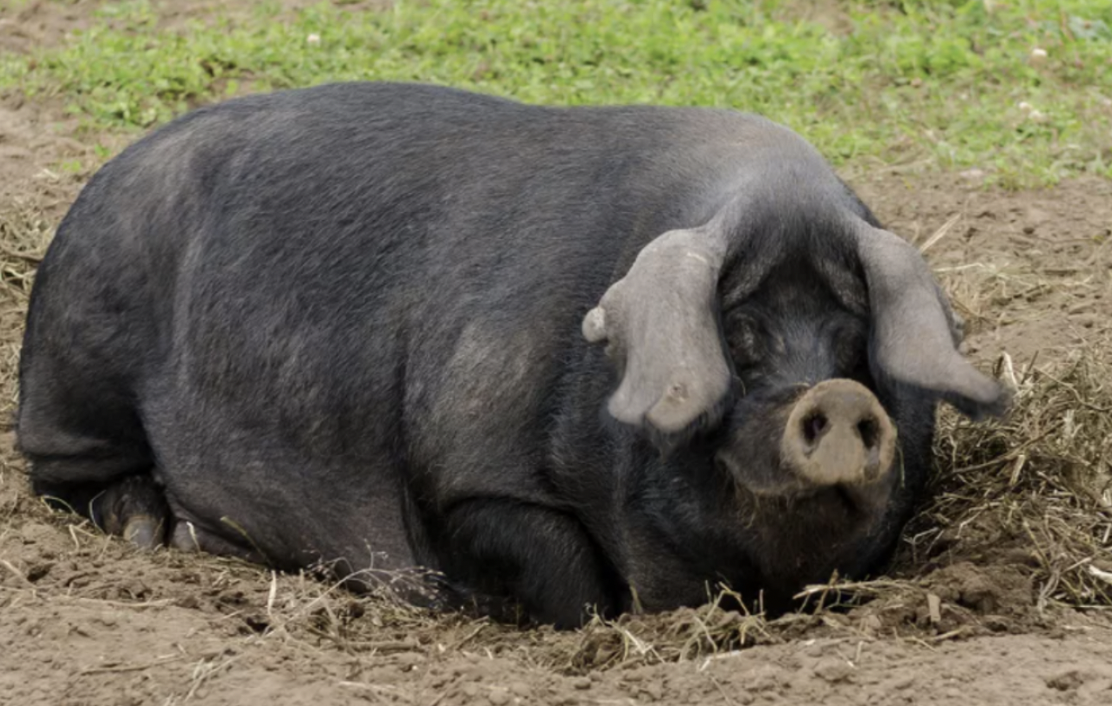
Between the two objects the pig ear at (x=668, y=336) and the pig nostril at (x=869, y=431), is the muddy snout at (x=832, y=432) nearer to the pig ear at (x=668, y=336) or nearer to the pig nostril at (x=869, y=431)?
the pig nostril at (x=869, y=431)

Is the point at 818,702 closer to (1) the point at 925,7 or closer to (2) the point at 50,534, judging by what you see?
(2) the point at 50,534

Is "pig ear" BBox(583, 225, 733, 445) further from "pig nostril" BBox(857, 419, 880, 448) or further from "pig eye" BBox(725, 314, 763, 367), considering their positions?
"pig nostril" BBox(857, 419, 880, 448)

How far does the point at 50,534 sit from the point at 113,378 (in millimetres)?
665

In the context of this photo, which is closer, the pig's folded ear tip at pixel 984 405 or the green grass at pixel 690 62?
the pig's folded ear tip at pixel 984 405

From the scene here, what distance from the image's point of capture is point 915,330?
4555 mm

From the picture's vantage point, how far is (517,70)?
31.8 ft

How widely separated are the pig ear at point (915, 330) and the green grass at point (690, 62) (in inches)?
165

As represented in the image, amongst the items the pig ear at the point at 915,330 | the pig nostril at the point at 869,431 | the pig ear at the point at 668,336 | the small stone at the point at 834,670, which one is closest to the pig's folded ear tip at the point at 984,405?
the pig ear at the point at 915,330

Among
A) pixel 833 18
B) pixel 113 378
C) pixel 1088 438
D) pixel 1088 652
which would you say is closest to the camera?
pixel 1088 652

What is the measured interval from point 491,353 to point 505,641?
0.79 meters

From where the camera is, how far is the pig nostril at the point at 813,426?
4.29 meters

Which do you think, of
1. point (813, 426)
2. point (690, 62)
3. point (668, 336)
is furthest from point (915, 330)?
point (690, 62)

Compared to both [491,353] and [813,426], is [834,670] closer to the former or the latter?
[813,426]

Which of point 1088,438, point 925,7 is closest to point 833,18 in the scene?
point 925,7
